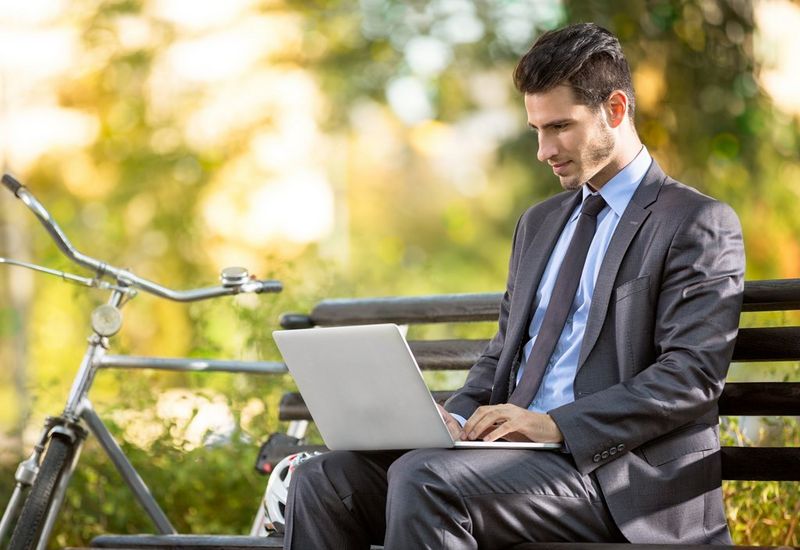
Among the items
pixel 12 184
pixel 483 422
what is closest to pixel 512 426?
pixel 483 422

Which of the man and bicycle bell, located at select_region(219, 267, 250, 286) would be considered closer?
the man

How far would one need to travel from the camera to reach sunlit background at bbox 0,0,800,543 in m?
6.00

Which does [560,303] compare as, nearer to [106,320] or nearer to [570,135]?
[570,135]

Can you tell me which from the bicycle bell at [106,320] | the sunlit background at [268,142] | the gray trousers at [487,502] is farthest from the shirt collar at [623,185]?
the sunlit background at [268,142]

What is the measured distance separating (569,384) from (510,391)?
0.24 m

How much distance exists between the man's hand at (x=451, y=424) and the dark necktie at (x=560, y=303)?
0.52ft

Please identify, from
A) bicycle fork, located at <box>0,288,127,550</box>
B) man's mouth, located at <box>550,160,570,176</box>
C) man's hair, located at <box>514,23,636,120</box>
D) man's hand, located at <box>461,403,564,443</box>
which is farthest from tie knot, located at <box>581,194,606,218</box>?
bicycle fork, located at <box>0,288,127,550</box>

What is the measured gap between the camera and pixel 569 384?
3027 millimetres

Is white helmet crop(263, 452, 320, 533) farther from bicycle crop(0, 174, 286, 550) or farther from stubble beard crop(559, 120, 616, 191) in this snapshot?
stubble beard crop(559, 120, 616, 191)

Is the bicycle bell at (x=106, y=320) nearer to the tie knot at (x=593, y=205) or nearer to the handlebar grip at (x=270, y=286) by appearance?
the handlebar grip at (x=270, y=286)

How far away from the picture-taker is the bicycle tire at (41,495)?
374 cm

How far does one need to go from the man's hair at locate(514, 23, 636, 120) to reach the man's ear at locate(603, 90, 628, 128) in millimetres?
14

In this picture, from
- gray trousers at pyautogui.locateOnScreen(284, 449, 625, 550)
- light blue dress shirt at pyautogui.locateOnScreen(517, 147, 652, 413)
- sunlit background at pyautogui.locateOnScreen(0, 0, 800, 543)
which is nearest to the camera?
gray trousers at pyautogui.locateOnScreen(284, 449, 625, 550)

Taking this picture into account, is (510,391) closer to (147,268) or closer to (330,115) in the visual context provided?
(330,115)
